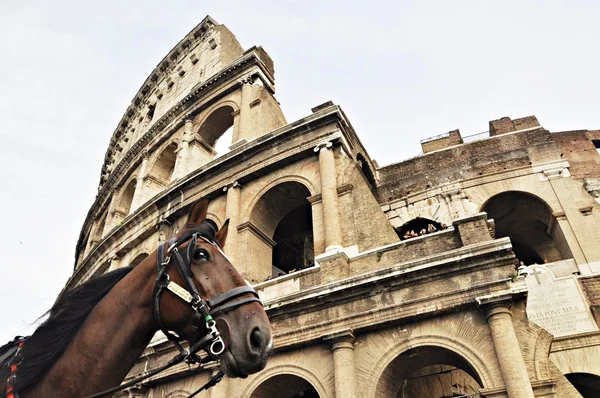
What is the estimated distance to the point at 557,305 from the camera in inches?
439

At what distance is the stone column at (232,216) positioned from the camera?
11.5 m

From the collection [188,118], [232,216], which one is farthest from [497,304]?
[188,118]

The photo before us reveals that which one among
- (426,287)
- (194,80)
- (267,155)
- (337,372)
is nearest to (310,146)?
(267,155)

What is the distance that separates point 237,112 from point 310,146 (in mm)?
5025

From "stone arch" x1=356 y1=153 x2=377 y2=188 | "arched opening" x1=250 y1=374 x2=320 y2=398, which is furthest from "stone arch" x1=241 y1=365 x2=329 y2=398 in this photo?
"stone arch" x1=356 y1=153 x2=377 y2=188

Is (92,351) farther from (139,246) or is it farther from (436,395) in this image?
(139,246)

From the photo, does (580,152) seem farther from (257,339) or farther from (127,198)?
(127,198)

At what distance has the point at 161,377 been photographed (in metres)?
10.5

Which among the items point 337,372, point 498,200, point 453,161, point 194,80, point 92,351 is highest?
point 194,80

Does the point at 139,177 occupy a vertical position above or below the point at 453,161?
above

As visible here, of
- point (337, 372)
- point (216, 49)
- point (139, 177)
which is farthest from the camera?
point (216, 49)

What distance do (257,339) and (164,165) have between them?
58.5ft

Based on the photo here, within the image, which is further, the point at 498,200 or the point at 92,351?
the point at 498,200

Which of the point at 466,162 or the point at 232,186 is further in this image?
the point at 466,162
